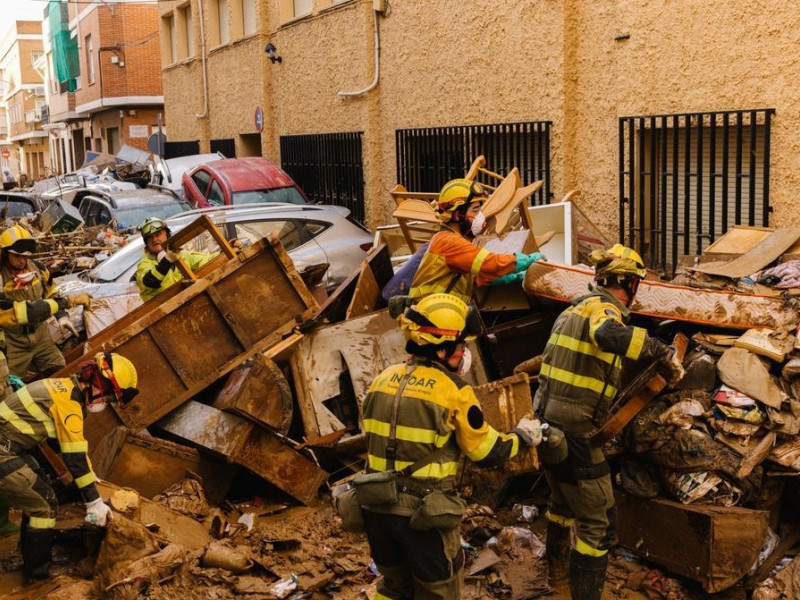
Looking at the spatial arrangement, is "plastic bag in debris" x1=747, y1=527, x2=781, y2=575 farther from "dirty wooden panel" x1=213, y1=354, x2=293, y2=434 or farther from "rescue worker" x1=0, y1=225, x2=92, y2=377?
"rescue worker" x1=0, y1=225, x2=92, y2=377

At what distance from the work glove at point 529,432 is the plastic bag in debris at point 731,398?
1.71m

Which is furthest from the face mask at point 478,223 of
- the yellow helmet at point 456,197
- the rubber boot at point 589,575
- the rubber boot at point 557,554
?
the rubber boot at point 589,575

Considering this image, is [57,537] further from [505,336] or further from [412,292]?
[505,336]

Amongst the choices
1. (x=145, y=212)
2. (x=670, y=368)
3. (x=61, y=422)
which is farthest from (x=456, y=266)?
(x=145, y=212)

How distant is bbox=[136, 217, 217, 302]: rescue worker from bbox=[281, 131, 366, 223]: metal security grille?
277 inches

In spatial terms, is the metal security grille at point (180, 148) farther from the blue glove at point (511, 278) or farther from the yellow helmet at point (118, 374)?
the yellow helmet at point (118, 374)

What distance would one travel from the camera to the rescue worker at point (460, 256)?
5.64m

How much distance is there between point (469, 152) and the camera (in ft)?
37.4

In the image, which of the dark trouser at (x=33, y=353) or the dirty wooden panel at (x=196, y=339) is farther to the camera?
the dark trouser at (x=33, y=353)

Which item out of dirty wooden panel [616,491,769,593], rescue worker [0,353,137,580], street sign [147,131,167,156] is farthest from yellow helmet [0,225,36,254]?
street sign [147,131,167,156]

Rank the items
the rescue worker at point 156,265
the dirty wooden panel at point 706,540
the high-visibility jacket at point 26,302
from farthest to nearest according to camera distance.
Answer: the rescue worker at point 156,265 < the high-visibility jacket at point 26,302 < the dirty wooden panel at point 706,540

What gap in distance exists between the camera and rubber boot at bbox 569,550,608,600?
15.2 feet

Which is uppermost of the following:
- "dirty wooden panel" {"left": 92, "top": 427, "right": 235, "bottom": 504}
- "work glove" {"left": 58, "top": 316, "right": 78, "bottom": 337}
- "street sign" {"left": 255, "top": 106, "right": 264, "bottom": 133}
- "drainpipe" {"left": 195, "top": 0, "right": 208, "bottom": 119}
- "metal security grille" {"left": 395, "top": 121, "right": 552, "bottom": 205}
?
"drainpipe" {"left": 195, "top": 0, "right": 208, "bottom": 119}

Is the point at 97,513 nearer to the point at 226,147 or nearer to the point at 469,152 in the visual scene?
the point at 469,152
